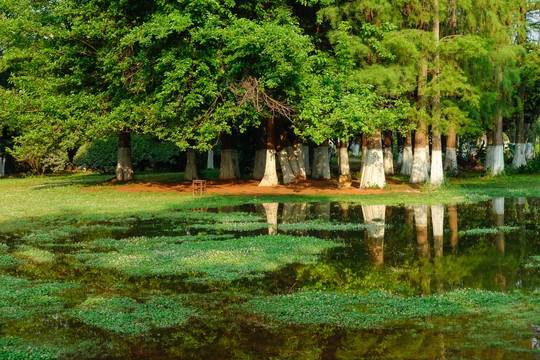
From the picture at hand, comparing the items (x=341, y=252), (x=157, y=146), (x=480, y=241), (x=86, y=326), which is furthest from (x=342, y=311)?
(x=157, y=146)

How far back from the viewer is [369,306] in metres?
11.9

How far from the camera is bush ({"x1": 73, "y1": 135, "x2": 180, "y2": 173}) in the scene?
6031 centimetres

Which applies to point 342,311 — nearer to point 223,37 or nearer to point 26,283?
point 26,283

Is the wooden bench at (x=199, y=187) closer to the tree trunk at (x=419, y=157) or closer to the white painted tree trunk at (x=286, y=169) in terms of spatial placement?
the white painted tree trunk at (x=286, y=169)

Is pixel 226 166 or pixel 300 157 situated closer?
pixel 300 157

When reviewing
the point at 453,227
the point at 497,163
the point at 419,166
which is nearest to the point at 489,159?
the point at 497,163

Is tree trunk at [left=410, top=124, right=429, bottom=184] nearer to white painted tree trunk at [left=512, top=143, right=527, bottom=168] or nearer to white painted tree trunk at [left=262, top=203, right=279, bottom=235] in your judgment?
white painted tree trunk at [left=262, top=203, right=279, bottom=235]

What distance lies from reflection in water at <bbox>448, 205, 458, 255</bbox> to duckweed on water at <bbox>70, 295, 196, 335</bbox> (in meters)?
8.56

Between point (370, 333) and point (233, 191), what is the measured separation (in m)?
28.4

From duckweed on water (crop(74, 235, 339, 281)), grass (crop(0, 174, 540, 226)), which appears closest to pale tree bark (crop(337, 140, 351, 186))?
grass (crop(0, 174, 540, 226))

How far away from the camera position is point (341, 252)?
17703 mm

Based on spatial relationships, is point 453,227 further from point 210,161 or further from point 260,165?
point 210,161

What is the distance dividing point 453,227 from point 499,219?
10.2 ft

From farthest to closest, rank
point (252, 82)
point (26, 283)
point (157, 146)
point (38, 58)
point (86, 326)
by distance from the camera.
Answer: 1. point (157, 146)
2. point (38, 58)
3. point (252, 82)
4. point (26, 283)
5. point (86, 326)
